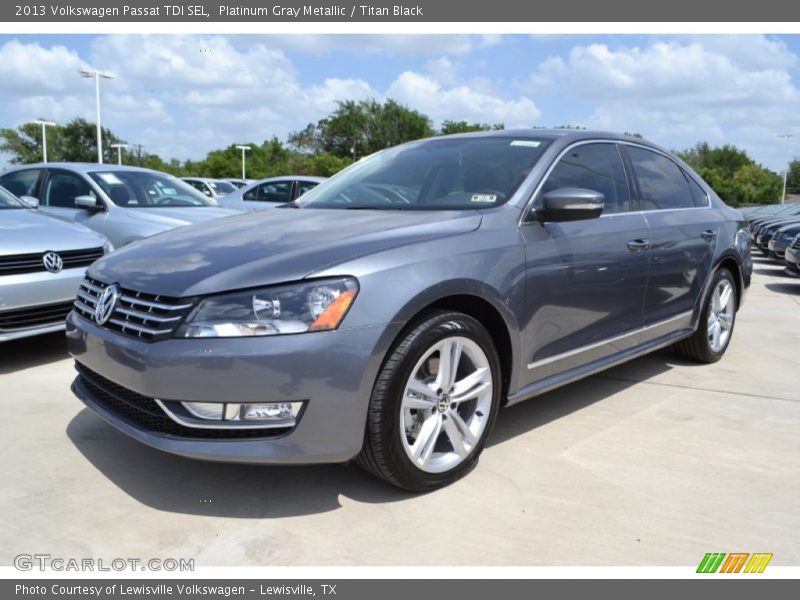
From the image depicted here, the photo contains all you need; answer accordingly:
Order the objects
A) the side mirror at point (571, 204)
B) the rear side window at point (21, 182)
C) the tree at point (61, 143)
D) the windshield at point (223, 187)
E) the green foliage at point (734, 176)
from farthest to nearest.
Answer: the tree at point (61, 143) → the green foliage at point (734, 176) → the windshield at point (223, 187) → the rear side window at point (21, 182) → the side mirror at point (571, 204)

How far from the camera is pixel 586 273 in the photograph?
351cm

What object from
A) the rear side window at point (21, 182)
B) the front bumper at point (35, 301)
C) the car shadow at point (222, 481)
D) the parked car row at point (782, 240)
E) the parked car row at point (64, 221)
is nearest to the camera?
the car shadow at point (222, 481)

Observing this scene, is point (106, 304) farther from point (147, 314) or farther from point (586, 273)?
point (586, 273)

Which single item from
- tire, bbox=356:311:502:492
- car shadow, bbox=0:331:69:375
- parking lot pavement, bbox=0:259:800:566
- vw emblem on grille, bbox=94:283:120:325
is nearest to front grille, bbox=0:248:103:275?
car shadow, bbox=0:331:69:375

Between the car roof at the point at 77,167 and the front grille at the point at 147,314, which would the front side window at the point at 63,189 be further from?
the front grille at the point at 147,314

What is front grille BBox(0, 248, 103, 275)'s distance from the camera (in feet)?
15.2

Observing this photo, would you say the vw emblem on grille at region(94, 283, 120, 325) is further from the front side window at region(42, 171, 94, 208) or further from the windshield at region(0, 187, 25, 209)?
the front side window at region(42, 171, 94, 208)

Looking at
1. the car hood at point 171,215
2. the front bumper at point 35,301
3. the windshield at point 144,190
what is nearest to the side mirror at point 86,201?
the windshield at point 144,190

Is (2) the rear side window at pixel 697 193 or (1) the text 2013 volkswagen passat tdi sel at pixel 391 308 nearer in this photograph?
(1) the text 2013 volkswagen passat tdi sel at pixel 391 308

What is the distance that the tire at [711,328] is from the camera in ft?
16.0

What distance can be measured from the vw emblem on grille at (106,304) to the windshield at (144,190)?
4578 millimetres

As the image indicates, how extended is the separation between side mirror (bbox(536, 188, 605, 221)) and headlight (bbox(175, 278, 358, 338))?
3.89 feet

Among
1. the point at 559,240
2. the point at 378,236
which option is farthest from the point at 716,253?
the point at 378,236

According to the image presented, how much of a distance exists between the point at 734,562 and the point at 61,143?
73.6 metres
